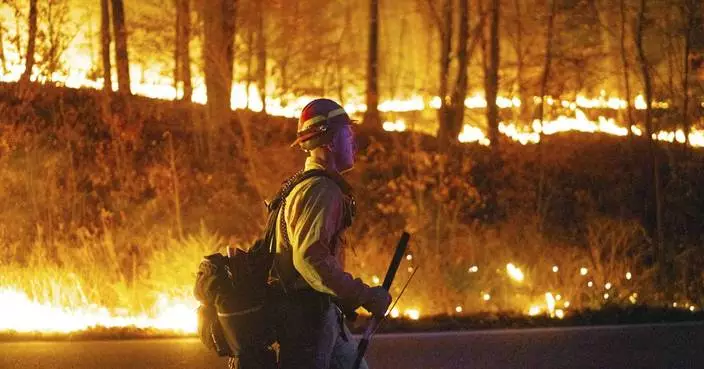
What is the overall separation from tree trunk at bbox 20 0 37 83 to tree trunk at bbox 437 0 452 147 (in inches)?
188

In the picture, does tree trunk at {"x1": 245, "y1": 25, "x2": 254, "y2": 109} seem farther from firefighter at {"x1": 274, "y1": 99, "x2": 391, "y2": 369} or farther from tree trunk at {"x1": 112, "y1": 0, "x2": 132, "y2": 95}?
firefighter at {"x1": 274, "y1": 99, "x2": 391, "y2": 369}

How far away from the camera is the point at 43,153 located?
553 inches

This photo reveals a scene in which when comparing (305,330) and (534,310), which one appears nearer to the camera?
(305,330)

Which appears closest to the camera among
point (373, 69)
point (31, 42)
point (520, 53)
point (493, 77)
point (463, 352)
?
point (463, 352)

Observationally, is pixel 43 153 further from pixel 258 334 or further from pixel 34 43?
pixel 258 334

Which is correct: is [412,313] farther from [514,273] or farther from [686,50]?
[686,50]

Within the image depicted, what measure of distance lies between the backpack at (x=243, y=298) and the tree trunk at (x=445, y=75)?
8616 millimetres

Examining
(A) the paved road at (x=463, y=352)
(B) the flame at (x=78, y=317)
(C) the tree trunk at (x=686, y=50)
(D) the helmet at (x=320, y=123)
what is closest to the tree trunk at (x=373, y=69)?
(C) the tree trunk at (x=686, y=50)

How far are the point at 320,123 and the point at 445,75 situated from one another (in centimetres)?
889

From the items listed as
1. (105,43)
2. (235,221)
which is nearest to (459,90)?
(235,221)

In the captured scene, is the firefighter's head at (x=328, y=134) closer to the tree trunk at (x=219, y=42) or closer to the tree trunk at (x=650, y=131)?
the tree trunk at (x=219, y=42)

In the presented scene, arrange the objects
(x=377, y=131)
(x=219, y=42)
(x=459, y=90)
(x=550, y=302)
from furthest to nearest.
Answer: (x=377, y=131) < (x=459, y=90) < (x=219, y=42) < (x=550, y=302)

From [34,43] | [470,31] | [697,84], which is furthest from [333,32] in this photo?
[697,84]

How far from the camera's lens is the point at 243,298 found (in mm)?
3902
